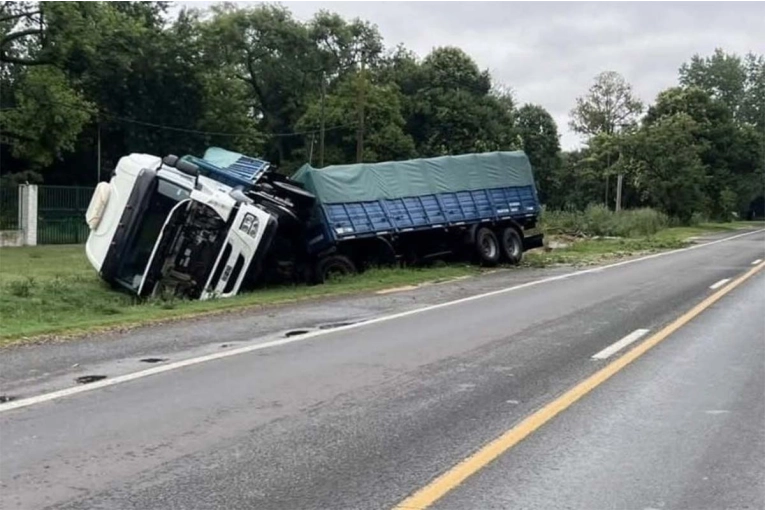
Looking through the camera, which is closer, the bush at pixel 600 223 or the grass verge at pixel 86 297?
the grass verge at pixel 86 297

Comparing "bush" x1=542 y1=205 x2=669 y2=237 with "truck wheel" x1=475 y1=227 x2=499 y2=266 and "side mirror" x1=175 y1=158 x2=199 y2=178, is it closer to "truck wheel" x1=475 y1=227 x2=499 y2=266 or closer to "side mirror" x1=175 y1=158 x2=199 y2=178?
"truck wheel" x1=475 y1=227 x2=499 y2=266

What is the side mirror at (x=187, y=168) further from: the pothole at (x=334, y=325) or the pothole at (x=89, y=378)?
the pothole at (x=89, y=378)

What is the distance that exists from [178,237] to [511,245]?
39.4 ft

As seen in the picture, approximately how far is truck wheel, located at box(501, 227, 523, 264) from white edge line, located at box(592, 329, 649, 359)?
1423cm

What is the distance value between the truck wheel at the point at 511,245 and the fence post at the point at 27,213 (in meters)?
18.5

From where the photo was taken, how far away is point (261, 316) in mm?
14523

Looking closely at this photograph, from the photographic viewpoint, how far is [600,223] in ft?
161

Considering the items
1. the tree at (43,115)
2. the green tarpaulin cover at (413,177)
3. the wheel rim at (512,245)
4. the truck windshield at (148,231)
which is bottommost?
the wheel rim at (512,245)

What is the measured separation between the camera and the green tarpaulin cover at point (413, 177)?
71.9ft

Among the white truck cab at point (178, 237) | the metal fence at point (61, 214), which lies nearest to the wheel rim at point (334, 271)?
the white truck cab at point (178, 237)

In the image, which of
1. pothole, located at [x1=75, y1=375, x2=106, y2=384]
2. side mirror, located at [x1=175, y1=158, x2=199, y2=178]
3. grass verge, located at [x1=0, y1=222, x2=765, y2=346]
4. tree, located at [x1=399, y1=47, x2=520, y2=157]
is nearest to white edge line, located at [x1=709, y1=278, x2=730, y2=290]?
grass verge, located at [x1=0, y1=222, x2=765, y2=346]

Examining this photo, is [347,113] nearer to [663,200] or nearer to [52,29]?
[663,200]

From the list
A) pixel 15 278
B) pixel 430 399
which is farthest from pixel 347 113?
pixel 430 399

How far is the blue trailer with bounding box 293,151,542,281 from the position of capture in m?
21.8
